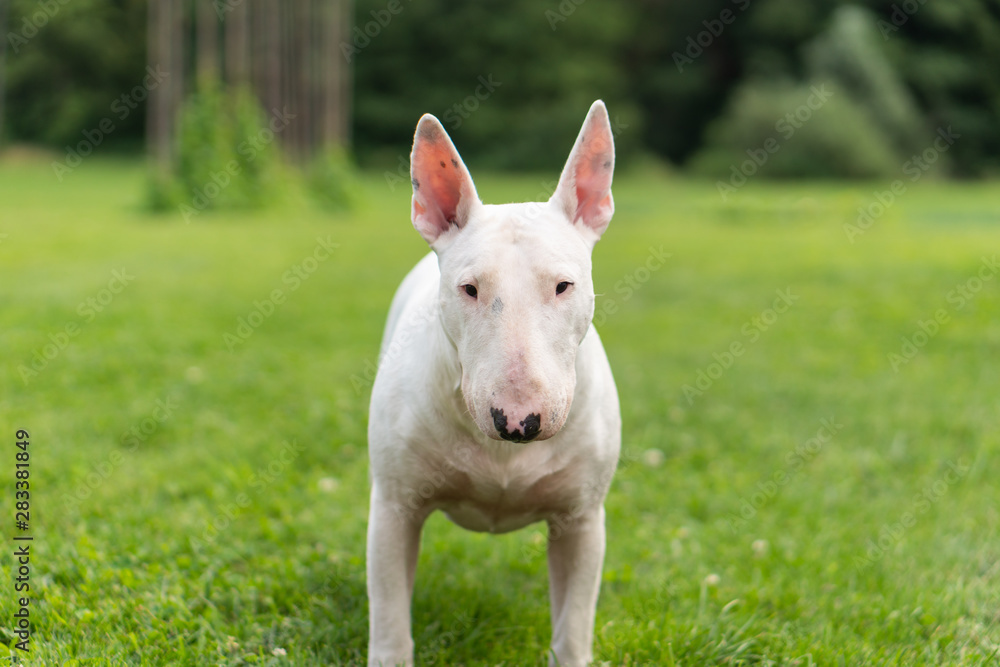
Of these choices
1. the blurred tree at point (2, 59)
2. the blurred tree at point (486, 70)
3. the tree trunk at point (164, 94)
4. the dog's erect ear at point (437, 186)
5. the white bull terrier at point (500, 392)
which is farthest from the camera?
the blurred tree at point (486, 70)

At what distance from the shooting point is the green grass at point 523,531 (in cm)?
309

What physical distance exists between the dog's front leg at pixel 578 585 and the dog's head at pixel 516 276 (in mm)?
707

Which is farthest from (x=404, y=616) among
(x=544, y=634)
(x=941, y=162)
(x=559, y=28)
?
(x=559, y=28)

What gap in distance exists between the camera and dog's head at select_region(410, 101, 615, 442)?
2.19 meters

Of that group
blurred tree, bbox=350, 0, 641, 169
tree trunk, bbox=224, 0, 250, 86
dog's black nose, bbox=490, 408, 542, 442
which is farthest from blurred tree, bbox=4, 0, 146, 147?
dog's black nose, bbox=490, 408, 542, 442

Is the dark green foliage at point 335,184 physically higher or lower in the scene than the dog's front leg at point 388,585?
lower

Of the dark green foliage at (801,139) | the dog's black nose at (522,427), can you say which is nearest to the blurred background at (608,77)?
the dark green foliage at (801,139)

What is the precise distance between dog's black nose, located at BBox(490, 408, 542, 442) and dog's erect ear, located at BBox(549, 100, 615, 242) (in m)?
0.70

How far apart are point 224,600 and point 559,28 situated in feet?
142

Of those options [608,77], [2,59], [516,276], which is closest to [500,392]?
[516,276]

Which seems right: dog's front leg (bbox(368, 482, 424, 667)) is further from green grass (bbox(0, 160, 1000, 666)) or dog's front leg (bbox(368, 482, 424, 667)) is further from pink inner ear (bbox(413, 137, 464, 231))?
pink inner ear (bbox(413, 137, 464, 231))

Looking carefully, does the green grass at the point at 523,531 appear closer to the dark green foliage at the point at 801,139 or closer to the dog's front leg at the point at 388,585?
the dog's front leg at the point at 388,585

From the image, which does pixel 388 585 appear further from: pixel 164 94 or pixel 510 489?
pixel 164 94

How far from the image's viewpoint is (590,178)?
2619 millimetres
